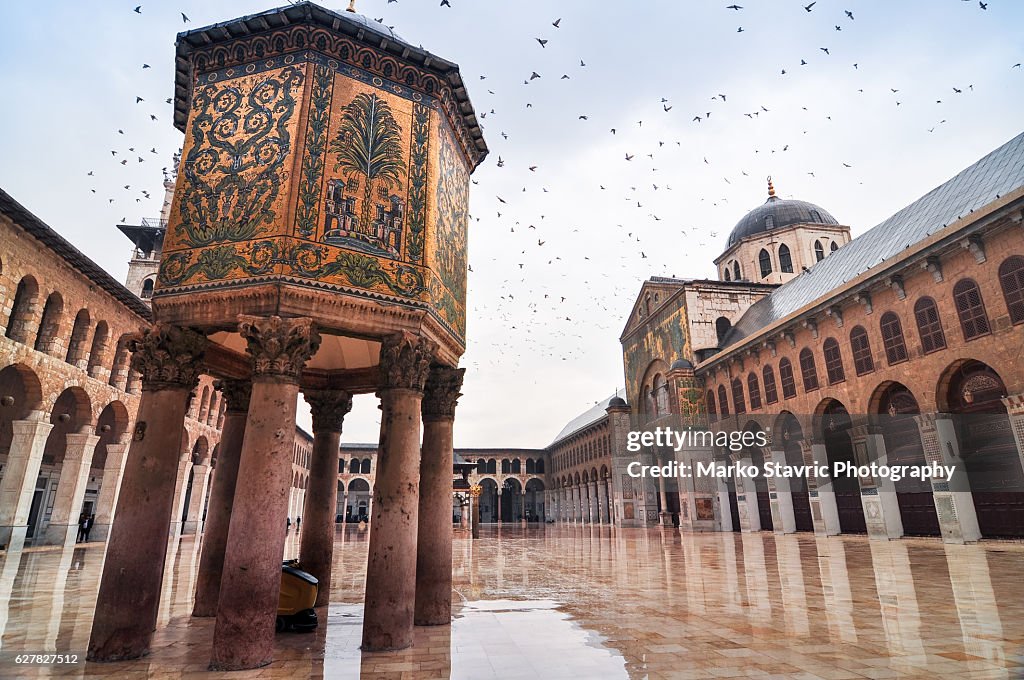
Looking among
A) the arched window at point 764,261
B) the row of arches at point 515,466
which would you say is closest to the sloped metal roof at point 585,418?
the row of arches at point 515,466

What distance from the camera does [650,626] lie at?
748 centimetres

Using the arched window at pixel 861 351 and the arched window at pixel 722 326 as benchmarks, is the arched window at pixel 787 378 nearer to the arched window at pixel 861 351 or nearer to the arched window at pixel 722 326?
the arched window at pixel 861 351

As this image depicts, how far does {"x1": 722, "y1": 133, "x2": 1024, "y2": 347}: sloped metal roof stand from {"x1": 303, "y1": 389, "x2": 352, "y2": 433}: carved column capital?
19.6 m

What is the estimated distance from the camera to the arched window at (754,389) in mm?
28798

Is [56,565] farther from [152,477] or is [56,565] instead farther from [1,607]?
[152,477]

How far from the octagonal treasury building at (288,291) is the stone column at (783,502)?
78.4ft

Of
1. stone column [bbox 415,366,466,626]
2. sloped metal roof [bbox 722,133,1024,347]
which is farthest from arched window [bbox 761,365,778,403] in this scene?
stone column [bbox 415,366,466,626]

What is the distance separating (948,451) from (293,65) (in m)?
21.7

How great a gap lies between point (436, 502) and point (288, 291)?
144 inches

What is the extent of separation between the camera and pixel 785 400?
26.7 metres

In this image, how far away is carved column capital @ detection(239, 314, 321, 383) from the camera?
20.7 ft

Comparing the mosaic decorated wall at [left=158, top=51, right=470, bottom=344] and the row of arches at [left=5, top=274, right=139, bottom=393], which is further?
the row of arches at [left=5, top=274, right=139, bottom=393]

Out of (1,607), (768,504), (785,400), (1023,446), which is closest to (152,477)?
(1,607)

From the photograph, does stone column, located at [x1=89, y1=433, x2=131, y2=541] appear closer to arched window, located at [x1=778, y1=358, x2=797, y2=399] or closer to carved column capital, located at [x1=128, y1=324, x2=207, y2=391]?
carved column capital, located at [x1=128, y1=324, x2=207, y2=391]
